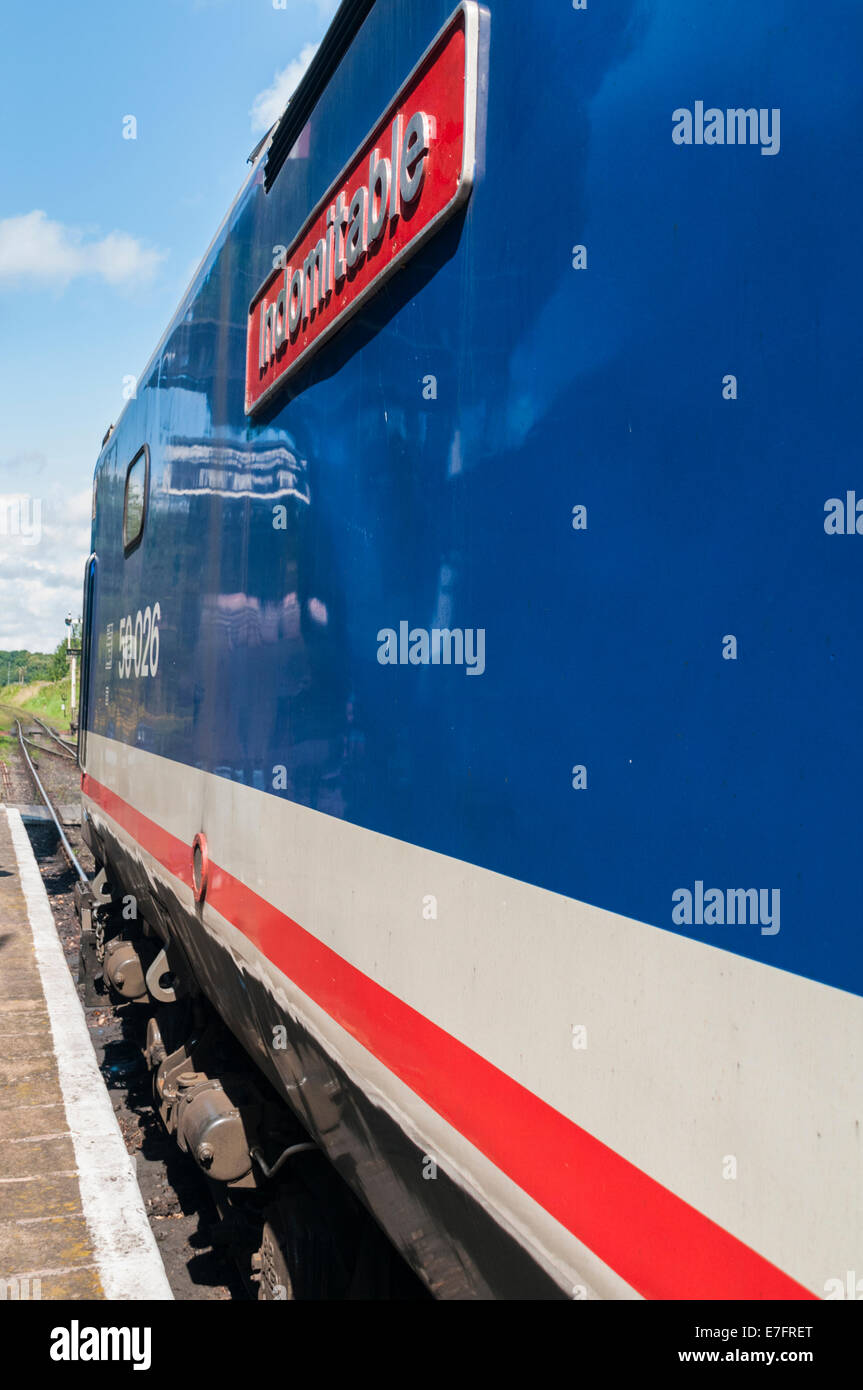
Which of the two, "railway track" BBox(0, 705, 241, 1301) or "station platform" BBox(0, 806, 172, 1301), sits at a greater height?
"station platform" BBox(0, 806, 172, 1301)

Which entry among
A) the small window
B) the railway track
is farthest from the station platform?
the small window

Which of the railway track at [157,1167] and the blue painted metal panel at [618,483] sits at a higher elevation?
the blue painted metal panel at [618,483]

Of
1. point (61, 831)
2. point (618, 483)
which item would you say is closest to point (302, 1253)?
point (618, 483)

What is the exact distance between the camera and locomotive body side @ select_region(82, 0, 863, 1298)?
3.56 ft

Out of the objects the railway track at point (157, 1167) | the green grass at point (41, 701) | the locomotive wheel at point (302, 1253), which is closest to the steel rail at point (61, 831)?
the railway track at point (157, 1167)

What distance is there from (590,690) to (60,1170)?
14.2ft

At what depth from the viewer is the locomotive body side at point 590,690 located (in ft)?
3.56

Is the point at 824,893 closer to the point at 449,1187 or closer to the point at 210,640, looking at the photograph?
the point at 449,1187

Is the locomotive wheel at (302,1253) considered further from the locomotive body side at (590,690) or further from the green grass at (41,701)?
the green grass at (41,701)

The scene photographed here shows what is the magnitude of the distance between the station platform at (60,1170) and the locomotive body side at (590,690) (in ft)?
6.20

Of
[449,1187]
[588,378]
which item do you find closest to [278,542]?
[588,378]

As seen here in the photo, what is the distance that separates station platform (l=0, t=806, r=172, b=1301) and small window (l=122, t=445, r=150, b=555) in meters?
2.97

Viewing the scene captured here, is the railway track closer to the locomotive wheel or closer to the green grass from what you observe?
the locomotive wheel

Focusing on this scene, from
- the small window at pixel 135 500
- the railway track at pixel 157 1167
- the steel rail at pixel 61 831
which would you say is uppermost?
the small window at pixel 135 500
